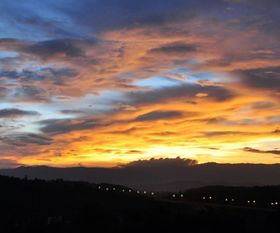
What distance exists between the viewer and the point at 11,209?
64.5 meters

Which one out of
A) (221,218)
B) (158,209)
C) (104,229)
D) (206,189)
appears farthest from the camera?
(206,189)

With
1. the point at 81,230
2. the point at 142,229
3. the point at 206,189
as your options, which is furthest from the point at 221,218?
the point at 206,189

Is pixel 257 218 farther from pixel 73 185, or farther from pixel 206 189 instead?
pixel 206 189

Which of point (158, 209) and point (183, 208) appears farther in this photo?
point (183, 208)

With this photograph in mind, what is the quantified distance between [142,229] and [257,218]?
12446mm

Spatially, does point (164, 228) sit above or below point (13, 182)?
below

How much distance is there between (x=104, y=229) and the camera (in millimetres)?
49688

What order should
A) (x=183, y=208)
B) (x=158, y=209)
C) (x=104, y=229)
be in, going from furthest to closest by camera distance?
(x=183, y=208) → (x=158, y=209) → (x=104, y=229)

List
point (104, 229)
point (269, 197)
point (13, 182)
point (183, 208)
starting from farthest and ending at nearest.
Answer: point (269, 197) → point (13, 182) → point (183, 208) → point (104, 229)

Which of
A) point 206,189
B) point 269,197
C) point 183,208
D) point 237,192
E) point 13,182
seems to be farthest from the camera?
point 206,189

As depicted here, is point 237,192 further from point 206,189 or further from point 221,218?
point 221,218

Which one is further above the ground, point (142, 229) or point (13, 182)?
point (13, 182)

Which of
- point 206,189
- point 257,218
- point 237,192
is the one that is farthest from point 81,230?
point 206,189

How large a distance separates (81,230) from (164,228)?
21.9 feet
